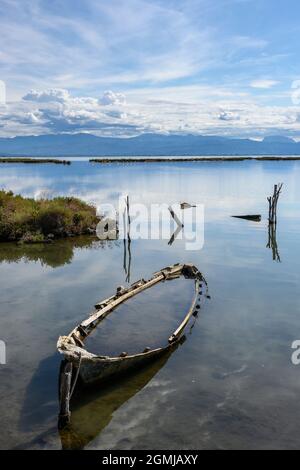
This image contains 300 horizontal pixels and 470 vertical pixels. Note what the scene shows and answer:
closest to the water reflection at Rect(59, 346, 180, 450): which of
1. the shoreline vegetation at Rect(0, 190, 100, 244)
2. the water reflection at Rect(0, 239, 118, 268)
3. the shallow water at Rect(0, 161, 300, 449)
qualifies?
the shallow water at Rect(0, 161, 300, 449)

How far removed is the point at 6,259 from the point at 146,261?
826cm

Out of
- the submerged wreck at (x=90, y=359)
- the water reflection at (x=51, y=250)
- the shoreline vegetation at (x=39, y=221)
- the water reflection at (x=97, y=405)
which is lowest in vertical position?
the water reflection at (x=97, y=405)

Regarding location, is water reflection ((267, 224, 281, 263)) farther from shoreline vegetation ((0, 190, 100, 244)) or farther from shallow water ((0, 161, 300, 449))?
shoreline vegetation ((0, 190, 100, 244))

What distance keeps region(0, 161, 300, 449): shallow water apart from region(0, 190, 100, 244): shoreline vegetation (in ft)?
10.4

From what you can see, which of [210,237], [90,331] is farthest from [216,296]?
[210,237]

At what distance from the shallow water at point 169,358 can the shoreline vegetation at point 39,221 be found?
3.17 m

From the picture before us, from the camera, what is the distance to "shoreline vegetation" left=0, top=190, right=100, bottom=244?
3350 centimetres

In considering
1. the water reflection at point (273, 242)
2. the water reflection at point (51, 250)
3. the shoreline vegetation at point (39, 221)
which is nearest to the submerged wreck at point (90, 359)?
the water reflection at point (51, 250)

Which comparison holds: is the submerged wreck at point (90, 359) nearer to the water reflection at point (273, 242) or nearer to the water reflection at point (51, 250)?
the water reflection at point (51, 250)

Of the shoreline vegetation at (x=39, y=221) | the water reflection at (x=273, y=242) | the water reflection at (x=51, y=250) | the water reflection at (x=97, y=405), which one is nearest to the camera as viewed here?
the water reflection at (x=97, y=405)

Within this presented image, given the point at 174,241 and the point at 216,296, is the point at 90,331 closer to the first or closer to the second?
the point at 216,296

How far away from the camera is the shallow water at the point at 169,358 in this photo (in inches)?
443

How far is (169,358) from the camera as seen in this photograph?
49.8 feet

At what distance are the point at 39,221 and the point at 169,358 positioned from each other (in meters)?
22.3
